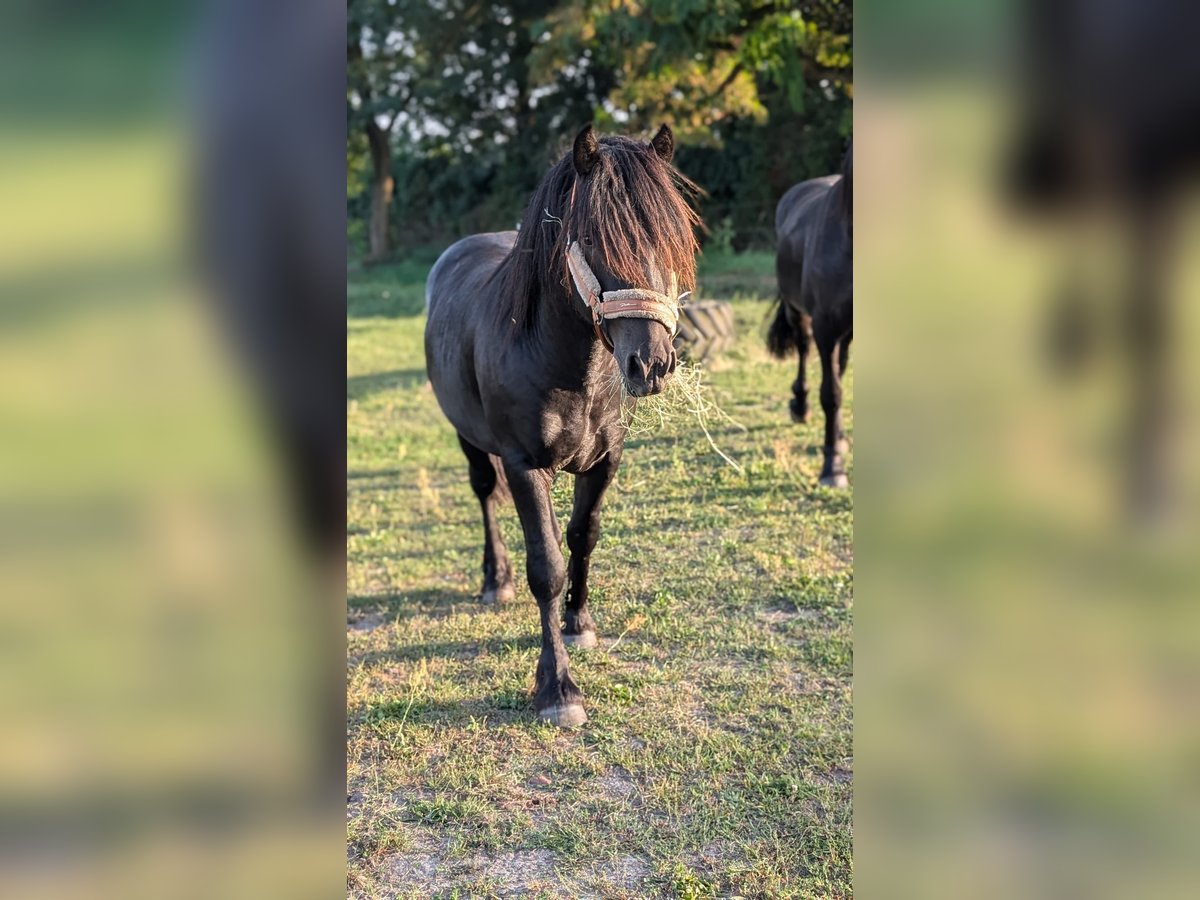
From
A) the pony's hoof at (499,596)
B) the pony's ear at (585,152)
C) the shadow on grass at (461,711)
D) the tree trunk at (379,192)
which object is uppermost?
the tree trunk at (379,192)

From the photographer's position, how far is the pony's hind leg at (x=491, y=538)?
4195mm

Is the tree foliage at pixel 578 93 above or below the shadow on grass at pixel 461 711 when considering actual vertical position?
above

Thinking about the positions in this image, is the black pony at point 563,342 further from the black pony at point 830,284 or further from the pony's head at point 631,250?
the black pony at point 830,284

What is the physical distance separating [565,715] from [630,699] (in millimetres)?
290

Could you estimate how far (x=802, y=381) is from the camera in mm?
7016

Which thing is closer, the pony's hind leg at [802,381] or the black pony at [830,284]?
the black pony at [830,284]

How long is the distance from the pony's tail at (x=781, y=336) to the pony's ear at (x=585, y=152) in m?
4.99

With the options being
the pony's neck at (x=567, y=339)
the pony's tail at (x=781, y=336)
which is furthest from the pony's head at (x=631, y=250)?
the pony's tail at (x=781, y=336)

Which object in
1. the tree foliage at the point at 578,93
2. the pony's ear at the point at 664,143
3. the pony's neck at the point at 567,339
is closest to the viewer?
the pony's ear at the point at 664,143

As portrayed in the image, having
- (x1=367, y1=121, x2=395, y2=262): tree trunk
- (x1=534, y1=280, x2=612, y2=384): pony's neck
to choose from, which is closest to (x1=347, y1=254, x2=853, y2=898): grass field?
(x1=534, y1=280, x2=612, y2=384): pony's neck
